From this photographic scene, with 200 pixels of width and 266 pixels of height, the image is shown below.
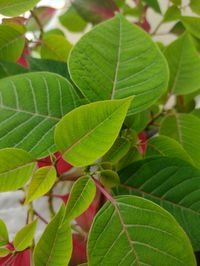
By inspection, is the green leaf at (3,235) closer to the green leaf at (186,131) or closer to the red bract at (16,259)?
the red bract at (16,259)

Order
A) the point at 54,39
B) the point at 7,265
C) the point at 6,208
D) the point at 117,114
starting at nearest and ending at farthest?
the point at 117,114, the point at 7,265, the point at 54,39, the point at 6,208

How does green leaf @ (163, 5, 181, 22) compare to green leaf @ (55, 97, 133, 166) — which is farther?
green leaf @ (163, 5, 181, 22)

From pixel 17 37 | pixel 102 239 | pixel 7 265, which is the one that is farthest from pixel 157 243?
pixel 17 37

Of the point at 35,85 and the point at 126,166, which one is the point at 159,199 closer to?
the point at 126,166

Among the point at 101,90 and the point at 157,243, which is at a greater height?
the point at 101,90

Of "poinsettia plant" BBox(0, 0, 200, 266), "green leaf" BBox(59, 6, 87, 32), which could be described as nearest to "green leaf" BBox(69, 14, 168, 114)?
"poinsettia plant" BBox(0, 0, 200, 266)

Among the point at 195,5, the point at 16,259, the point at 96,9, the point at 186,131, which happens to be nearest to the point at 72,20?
the point at 96,9

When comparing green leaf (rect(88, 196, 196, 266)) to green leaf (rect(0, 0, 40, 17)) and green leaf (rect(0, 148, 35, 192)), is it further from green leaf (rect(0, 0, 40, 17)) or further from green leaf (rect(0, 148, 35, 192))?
green leaf (rect(0, 0, 40, 17))
